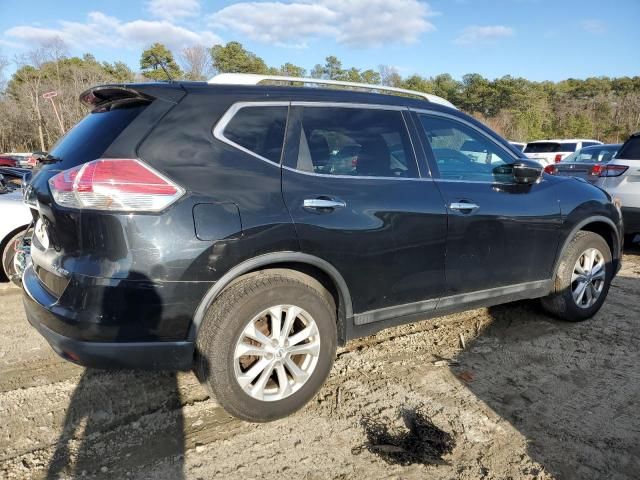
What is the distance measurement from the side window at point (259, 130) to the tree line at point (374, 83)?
960 inches

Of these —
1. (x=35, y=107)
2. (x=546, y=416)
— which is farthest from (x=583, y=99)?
(x=546, y=416)

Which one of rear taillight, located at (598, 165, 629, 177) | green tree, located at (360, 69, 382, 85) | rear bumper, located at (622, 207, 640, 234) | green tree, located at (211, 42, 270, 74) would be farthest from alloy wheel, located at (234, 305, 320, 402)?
green tree, located at (360, 69, 382, 85)

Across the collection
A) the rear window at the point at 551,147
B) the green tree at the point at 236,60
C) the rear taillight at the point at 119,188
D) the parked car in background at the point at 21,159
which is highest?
the green tree at the point at 236,60

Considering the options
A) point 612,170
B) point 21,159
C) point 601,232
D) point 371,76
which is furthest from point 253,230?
point 371,76

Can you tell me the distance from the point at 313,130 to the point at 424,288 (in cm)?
124

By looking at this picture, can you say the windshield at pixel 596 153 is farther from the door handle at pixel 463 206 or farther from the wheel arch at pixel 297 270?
the wheel arch at pixel 297 270

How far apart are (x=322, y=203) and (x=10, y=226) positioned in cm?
389

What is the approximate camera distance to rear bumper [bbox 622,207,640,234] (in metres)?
6.07

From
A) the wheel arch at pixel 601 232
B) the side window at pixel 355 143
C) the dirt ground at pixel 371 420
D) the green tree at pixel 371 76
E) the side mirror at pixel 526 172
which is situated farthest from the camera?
the green tree at pixel 371 76

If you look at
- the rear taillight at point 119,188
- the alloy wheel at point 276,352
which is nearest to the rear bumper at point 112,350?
the alloy wheel at point 276,352

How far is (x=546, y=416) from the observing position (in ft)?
8.60

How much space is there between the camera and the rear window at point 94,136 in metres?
2.25

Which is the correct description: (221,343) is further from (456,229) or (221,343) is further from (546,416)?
(546,416)

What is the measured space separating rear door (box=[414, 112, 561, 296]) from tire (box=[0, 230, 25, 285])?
4268 millimetres
